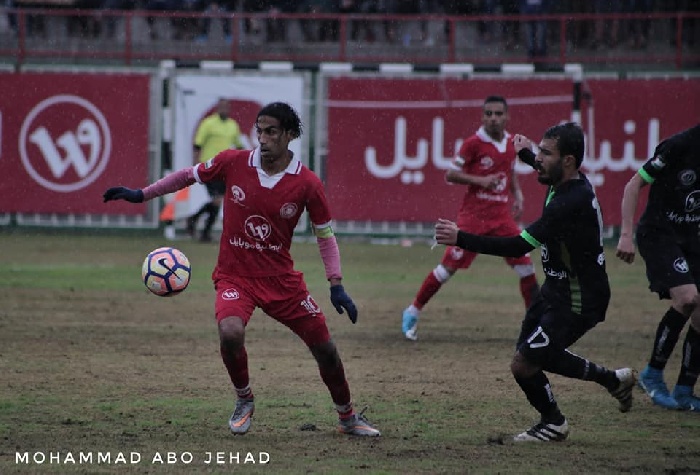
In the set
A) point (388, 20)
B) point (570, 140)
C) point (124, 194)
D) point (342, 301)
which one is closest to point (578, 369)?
point (570, 140)

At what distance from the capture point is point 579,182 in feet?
25.1

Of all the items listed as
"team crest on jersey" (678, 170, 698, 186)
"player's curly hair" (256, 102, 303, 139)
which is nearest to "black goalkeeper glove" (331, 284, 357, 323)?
"player's curly hair" (256, 102, 303, 139)

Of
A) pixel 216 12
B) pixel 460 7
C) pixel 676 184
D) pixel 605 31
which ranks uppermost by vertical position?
pixel 460 7

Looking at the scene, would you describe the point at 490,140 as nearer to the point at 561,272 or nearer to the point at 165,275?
the point at 561,272

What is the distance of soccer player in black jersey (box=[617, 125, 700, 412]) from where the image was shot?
880 centimetres

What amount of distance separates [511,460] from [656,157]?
2.83 m

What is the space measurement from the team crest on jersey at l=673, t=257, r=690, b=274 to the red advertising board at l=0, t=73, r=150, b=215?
14432 mm

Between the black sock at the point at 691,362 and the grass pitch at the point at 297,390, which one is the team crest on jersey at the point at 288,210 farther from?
the black sock at the point at 691,362

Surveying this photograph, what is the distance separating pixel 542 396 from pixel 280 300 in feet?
5.81

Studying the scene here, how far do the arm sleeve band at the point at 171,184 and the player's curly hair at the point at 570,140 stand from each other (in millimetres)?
2352

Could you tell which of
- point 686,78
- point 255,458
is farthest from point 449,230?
point 686,78

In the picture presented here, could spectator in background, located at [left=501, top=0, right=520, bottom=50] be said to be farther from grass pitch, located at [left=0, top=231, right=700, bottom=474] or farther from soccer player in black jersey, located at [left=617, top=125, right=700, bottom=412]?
soccer player in black jersey, located at [left=617, top=125, right=700, bottom=412]

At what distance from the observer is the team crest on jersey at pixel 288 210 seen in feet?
25.4

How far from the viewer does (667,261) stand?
889 cm
